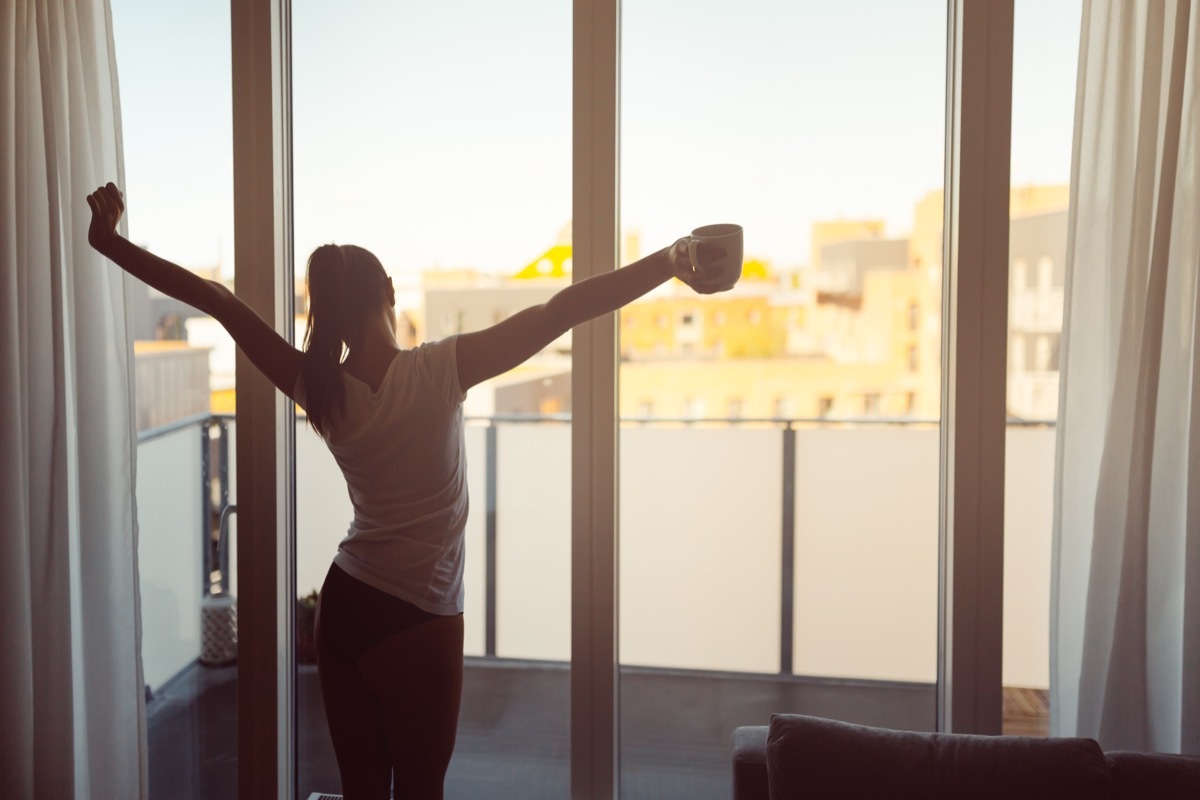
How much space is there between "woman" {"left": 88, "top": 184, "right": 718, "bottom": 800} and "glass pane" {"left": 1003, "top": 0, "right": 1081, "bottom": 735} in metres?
1.06

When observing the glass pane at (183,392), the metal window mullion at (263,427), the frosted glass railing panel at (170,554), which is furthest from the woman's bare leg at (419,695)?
the frosted glass railing panel at (170,554)

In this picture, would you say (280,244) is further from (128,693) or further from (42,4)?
(128,693)

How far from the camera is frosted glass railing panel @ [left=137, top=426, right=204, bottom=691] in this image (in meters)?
2.29

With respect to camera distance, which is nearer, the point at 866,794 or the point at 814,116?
the point at 866,794

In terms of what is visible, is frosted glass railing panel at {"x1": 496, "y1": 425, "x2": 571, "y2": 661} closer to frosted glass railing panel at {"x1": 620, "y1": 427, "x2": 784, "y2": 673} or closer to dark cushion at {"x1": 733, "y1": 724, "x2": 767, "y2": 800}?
frosted glass railing panel at {"x1": 620, "y1": 427, "x2": 784, "y2": 673}

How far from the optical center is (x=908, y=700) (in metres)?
2.17

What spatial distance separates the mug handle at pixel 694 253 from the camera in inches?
53.8

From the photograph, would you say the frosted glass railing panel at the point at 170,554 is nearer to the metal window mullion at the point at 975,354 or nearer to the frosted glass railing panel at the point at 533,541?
the frosted glass railing panel at the point at 533,541

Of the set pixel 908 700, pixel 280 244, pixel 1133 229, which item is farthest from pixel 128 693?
pixel 1133 229

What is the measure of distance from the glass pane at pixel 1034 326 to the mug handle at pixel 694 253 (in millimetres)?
981

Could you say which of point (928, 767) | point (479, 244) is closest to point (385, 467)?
point (479, 244)

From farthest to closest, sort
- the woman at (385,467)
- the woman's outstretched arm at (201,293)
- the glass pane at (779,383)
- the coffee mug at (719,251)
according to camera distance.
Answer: the glass pane at (779,383) < the woman's outstretched arm at (201,293) < the woman at (385,467) < the coffee mug at (719,251)

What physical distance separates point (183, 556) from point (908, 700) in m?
1.93

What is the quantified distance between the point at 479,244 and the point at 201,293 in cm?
67
